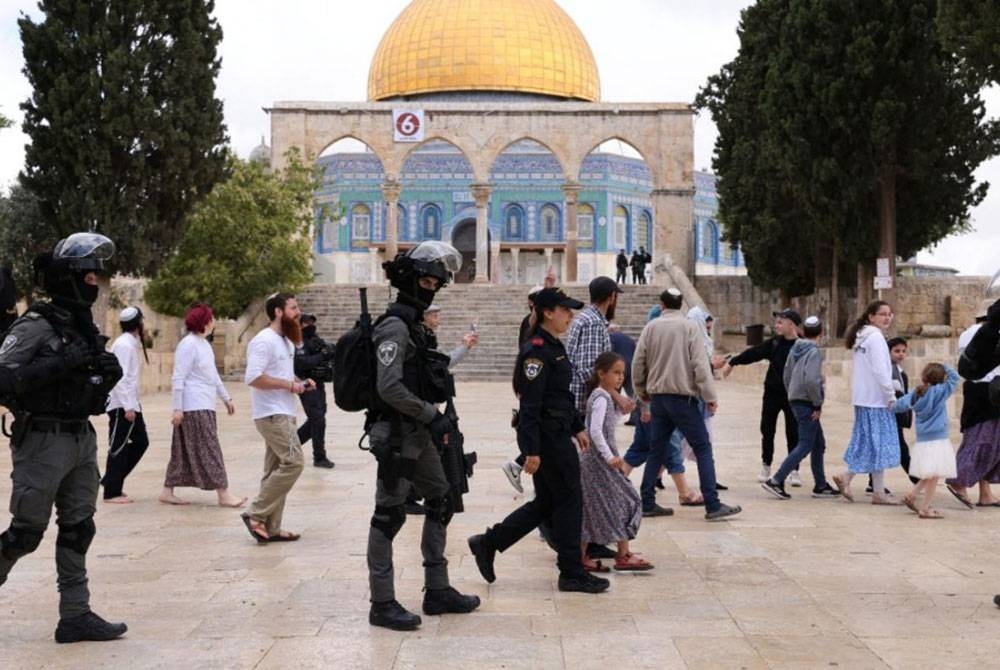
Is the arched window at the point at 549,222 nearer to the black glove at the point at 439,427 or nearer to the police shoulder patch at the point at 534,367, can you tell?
the police shoulder patch at the point at 534,367

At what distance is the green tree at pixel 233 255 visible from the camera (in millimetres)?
28156

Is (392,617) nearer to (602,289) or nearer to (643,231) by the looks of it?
(602,289)

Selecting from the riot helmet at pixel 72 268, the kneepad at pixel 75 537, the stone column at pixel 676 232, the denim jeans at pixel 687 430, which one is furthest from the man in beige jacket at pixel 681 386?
the stone column at pixel 676 232

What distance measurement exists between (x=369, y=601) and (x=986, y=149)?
21.1 meters

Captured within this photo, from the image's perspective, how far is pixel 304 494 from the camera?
966 centimetres

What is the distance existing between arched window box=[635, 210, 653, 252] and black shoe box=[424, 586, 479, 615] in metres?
51.5

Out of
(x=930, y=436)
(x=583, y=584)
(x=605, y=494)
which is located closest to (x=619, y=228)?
(x=930, y=436)

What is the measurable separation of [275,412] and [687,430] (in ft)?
8.43

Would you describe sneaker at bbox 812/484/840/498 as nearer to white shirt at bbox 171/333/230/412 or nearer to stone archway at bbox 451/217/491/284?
white shirt at bbox 171/333/230/412

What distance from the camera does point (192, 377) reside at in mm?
8930

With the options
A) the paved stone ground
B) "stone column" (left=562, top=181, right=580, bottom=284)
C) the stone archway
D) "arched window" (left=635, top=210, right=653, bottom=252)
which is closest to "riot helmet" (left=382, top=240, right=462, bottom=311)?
the paved stone ground

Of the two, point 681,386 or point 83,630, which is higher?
point 681,386

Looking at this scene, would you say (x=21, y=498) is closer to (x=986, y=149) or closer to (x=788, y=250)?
(x=986, y=149)

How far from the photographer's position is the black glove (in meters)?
5.37
